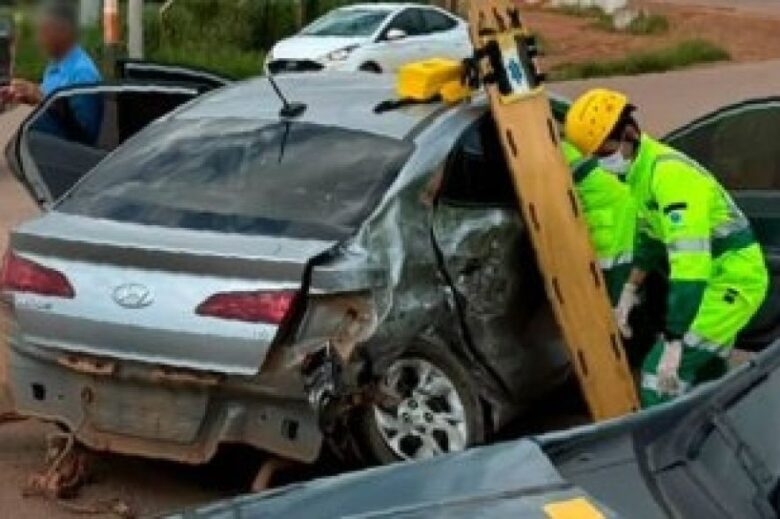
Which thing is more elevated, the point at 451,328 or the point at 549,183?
the point at 549,183

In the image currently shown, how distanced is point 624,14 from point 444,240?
1239 inches

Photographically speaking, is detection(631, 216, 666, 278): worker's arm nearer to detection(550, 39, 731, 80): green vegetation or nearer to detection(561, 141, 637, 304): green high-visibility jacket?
detection(561, 141, 637, 304): green high-visibility jacket

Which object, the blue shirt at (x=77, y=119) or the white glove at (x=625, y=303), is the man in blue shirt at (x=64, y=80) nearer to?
the blue shirt at (x=77, y=119)

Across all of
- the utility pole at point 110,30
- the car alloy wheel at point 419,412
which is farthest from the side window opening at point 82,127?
the utility pole at point 110,30

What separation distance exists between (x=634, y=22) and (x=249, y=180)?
30.8 m

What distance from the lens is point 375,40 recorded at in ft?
73.8

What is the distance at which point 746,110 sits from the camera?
24.3 feet

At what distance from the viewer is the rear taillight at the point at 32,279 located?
5.61 metres

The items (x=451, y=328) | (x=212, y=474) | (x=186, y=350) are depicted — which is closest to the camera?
(x=186, y=350)

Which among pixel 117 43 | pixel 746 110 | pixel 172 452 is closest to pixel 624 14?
pixel 117 43

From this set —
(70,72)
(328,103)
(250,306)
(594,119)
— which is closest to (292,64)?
(70,72)

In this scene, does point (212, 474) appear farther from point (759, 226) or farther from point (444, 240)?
point (759, 226)

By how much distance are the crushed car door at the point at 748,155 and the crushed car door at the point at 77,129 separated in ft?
7.64

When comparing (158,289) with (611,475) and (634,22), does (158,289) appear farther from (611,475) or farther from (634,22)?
(634,22)
